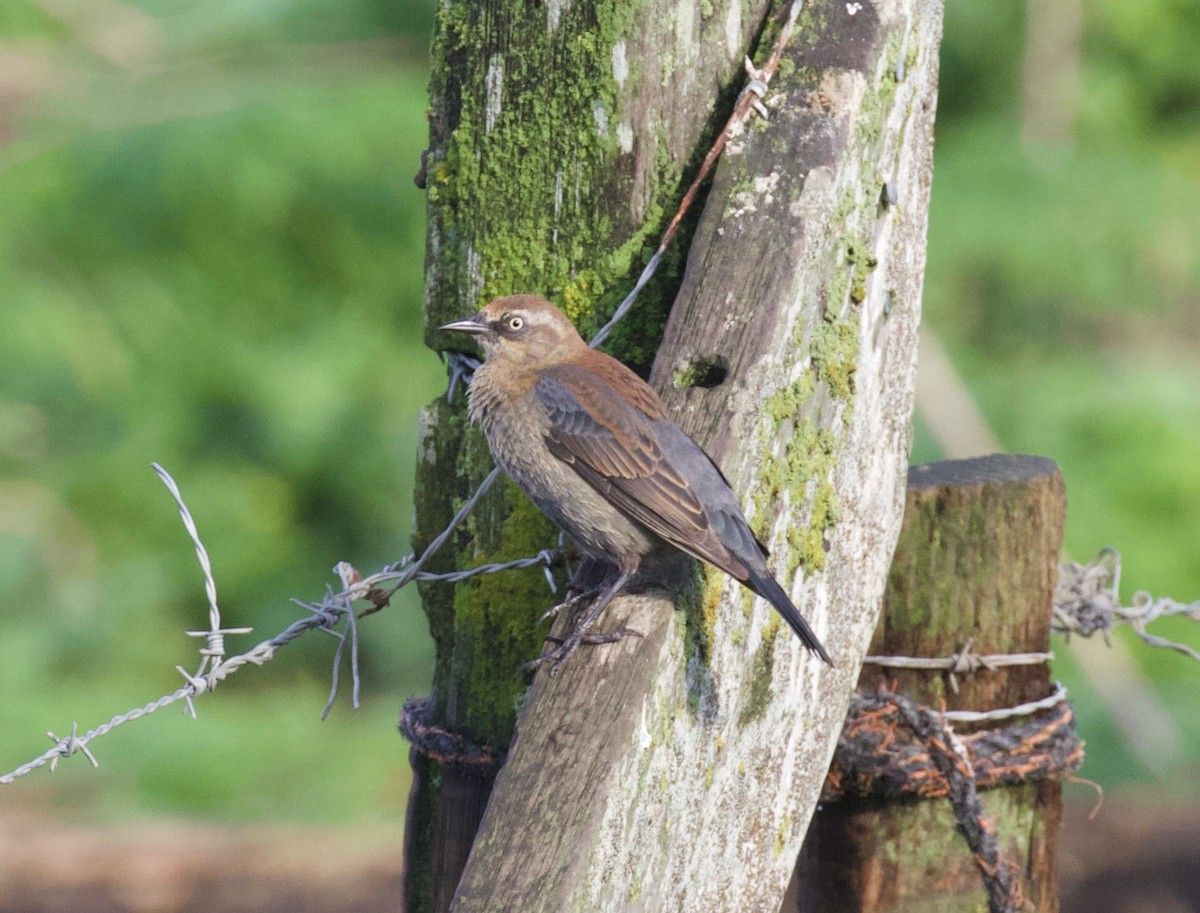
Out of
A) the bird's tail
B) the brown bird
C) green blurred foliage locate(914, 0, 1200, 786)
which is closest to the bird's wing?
the brown bird

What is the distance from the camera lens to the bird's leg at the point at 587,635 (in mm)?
2000

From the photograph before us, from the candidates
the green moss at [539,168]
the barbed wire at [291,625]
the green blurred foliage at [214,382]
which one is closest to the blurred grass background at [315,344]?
the green blurred foliage at [214,382]

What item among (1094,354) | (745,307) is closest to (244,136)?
(1094,354)

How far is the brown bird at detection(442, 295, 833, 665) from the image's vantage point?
2.57m

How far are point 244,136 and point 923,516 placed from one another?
23.1 ft

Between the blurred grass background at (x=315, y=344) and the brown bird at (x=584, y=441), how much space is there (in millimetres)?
4800

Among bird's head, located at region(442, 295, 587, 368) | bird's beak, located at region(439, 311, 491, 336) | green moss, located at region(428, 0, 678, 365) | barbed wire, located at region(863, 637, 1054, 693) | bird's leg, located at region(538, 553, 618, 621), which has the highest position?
green moss, located at region(428, 0, 678, 365)

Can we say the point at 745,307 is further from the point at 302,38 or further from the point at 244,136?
the point at 302,38

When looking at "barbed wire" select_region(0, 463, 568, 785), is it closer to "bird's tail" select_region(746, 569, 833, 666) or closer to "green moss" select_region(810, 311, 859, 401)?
"bird's tail" select_region(746, 569, 833, 666)

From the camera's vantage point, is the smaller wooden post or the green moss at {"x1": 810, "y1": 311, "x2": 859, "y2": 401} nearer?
the green moss at {"x1": 810, "y1": 311, "x2": 859, "y2": 401}

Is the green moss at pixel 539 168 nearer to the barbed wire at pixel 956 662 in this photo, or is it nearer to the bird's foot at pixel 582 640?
the bird's foot at pixel 582 640

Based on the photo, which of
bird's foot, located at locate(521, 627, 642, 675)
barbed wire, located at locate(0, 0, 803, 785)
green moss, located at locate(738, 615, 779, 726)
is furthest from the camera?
barbed wire, located at locate(0, 0, 803, 785)

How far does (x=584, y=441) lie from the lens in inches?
114

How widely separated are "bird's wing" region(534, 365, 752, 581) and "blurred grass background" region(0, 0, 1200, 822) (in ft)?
15.7
